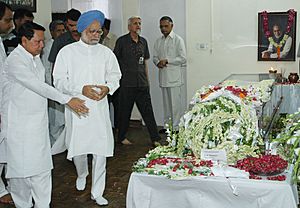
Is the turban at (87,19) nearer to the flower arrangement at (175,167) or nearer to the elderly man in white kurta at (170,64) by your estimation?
the flower arrangement at (175,167)

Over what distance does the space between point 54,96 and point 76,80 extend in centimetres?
42

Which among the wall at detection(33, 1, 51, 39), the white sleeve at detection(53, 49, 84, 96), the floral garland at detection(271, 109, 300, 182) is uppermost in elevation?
the wall at detection(33, 1, 51, 39)

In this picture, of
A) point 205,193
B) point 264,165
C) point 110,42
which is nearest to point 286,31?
point 110,42

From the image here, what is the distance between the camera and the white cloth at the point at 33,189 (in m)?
3.29

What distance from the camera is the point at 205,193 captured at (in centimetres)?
231

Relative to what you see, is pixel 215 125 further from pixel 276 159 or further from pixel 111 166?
pixel 111 166

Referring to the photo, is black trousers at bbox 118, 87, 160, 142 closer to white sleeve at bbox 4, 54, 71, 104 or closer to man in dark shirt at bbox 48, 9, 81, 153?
man in dark shirt at bbox 48, 9, 81, 153

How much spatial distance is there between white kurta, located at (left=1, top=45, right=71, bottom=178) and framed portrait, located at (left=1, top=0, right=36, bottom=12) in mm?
2226

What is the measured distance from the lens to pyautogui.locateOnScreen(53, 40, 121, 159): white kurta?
3527mm

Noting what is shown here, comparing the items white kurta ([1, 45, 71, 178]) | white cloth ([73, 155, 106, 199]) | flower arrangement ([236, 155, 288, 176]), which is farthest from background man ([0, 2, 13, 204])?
flower arrangement ([236, 155, 288, 176])

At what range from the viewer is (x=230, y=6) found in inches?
257

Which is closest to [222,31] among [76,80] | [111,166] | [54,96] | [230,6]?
[230,6]

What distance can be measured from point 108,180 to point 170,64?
8.14 ft

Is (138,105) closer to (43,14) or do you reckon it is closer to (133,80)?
(133,80)
